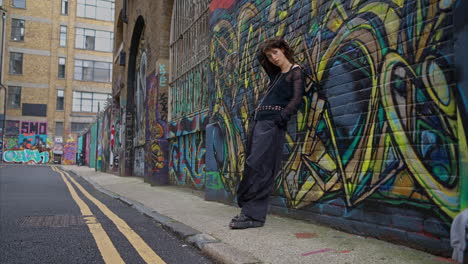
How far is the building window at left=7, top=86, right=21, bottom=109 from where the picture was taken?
40938 mm

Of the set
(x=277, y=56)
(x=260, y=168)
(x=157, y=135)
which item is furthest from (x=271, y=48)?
(x=157, y=135)

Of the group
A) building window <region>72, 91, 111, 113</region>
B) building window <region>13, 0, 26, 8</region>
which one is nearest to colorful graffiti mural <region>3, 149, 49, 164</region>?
building window <region>72, 91, 111, 113</region>

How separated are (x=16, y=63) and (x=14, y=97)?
3561mm

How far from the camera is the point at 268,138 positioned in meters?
4.14

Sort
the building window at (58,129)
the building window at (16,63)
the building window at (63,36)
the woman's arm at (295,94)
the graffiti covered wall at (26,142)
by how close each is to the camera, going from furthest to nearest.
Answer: the building window at (63,36) < the building window at (58,129) < the building window at (16,63) < the graffiti covered wall at (26,142) < the woman's arm at (295,94)

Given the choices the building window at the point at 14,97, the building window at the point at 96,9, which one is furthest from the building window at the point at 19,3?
the building window at the point at 14,97

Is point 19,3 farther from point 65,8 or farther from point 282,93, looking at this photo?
point 282,93

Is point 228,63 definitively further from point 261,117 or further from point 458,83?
point 458,83

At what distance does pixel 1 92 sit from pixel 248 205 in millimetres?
42877

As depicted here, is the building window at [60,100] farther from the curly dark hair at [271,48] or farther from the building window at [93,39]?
the curly dark hair at [271,48]

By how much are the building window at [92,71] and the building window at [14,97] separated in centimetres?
592

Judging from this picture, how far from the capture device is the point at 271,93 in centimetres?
424

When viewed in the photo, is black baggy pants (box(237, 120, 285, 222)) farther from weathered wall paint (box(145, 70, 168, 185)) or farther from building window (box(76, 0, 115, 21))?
building window (box(76, 0, 115, 21))

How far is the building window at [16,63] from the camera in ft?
136
